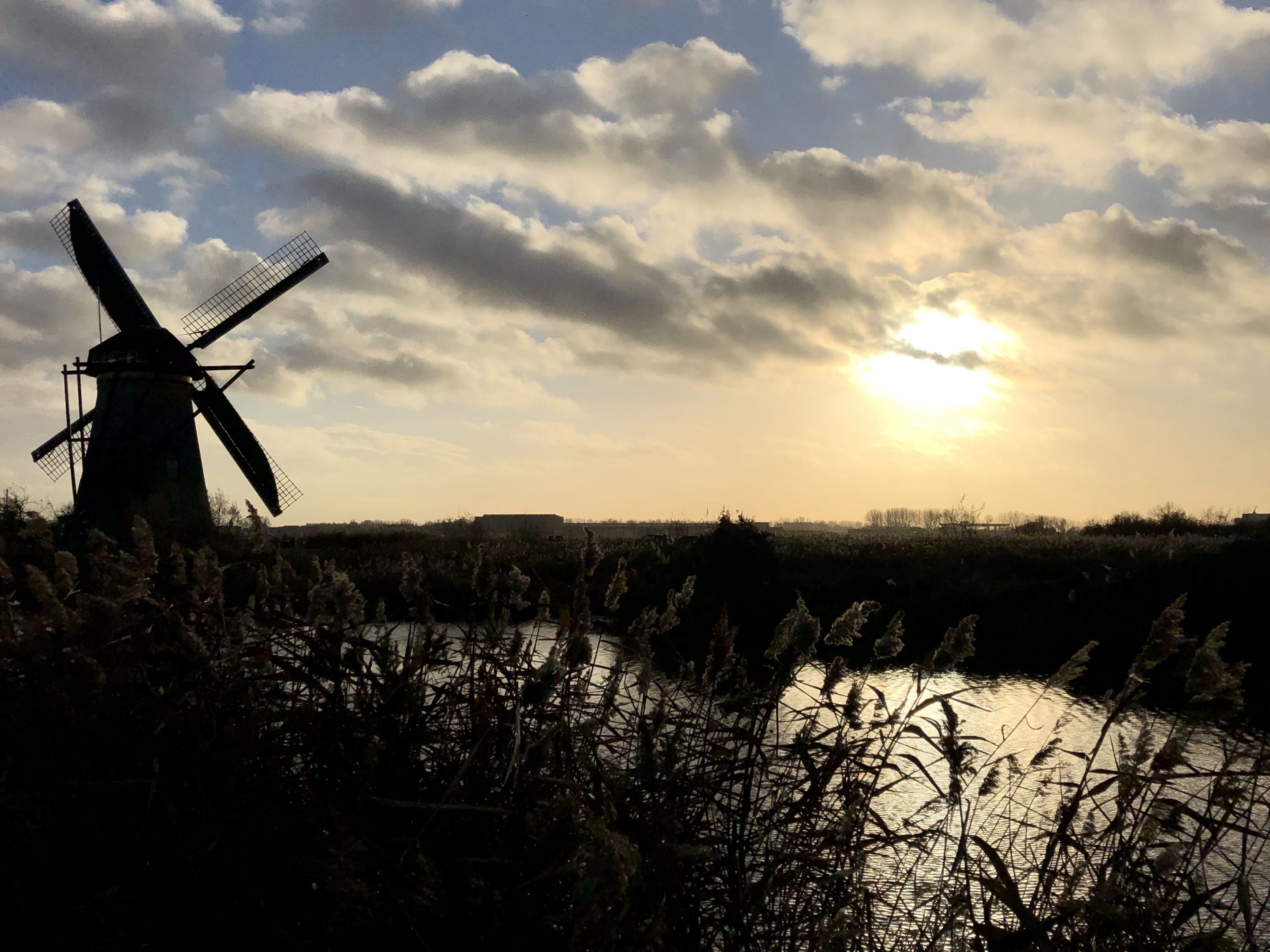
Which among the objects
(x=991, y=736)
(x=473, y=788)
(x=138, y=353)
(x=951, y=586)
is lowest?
(x=991, y=736)

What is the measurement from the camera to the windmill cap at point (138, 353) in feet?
77.2

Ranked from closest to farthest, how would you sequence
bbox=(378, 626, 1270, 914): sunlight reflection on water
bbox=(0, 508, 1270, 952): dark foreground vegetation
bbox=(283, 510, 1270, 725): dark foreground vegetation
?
bbox=(0, 508, 1270, 952): dark foreground vegetation < bbox=(378, 626, 1270, 914): sunlight reflection on water < bbox=(283, 510, 1270, 725): dark foreground vegetation

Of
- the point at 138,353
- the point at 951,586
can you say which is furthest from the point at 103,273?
the point at 951,586

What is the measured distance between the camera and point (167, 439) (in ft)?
78.1

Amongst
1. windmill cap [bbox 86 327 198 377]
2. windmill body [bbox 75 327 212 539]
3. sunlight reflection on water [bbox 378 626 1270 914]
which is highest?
windmill cap [bbox 86 327 198 377]

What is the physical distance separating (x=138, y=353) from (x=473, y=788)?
24114mm

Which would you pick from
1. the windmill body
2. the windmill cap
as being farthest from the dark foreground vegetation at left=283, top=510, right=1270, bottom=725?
the windmill cap

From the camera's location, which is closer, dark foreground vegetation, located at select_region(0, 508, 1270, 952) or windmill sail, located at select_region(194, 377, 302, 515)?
dark foreground vegetation, located at select_region(0, 508, 1270, 952)

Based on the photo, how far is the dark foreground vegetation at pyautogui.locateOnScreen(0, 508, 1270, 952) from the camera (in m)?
2.45

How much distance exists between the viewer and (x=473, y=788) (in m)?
2.85

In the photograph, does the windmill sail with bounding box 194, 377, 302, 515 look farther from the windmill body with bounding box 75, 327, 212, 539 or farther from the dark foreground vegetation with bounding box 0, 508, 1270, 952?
the dark foreground vegetation with bounding box 0, 508, 1270, 952

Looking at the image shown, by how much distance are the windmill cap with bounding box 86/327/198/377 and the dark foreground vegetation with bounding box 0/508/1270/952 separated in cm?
2216

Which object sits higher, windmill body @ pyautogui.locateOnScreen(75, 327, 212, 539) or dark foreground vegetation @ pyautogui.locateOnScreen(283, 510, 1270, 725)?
windmill body @ pyautogui.locateOnScreen(75, 327, 212, 539)

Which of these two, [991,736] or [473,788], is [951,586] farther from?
[473,788]
